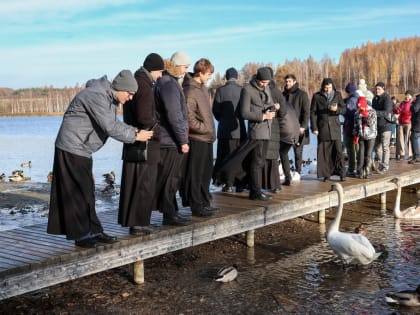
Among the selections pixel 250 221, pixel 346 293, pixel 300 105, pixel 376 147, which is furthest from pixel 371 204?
pixel 346 293

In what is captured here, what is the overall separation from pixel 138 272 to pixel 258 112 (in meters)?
2.99

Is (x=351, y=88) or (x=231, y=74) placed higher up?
(x=231, y=74)

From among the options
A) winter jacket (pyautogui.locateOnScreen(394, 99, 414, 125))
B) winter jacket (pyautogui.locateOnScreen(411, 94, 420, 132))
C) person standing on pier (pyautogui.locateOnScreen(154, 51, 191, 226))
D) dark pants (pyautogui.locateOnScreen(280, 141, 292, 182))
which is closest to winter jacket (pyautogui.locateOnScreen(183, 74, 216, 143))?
person standing on pier (pyautogui.locateOnScreen(154, 51, 191, 226))

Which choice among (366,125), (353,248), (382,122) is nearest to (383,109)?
(382,122)

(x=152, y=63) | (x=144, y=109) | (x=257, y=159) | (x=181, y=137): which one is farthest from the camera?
(x=257, y=159)

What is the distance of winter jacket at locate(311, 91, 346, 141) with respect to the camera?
1019 cm

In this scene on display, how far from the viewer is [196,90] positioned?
7.08m

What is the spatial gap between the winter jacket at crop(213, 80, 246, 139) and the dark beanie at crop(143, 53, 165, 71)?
9.25ft

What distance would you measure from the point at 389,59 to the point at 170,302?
12377 centimetres

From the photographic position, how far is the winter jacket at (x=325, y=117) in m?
10.2

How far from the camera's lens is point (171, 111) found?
636 centimetres

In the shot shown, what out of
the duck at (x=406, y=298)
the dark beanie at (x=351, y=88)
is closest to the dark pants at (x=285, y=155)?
the dark beanie at (x=351, y=88)

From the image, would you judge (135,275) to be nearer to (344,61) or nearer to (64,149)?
(64,149)

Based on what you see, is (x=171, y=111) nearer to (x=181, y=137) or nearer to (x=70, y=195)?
(x=181, y=137)
